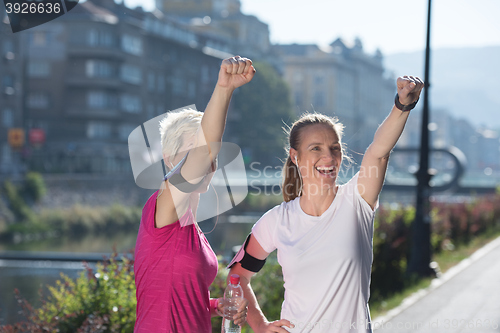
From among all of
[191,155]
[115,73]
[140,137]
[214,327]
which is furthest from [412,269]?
[115,73]

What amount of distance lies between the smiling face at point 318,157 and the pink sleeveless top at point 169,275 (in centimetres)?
57

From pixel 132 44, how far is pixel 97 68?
465 centimetres

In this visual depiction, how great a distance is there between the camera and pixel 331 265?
2744mm

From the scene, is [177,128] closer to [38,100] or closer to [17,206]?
[17,206]

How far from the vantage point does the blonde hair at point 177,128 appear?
2.70m

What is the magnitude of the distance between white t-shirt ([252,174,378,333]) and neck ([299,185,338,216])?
35mm

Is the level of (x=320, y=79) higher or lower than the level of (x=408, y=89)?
higher

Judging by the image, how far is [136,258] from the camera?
9.29 feet

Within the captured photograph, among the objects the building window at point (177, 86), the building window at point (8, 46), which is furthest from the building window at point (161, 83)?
the building window at point (8, 46)

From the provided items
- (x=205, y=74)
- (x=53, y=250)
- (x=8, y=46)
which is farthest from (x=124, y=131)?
(x=53, y=250)

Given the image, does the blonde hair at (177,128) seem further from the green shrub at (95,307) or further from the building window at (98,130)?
the building window at (98,130)

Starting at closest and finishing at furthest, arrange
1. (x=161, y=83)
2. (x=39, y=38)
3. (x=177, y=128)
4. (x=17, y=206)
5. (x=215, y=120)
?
1. (x=215, y=120)
2. (x=177, y=128)
3. (x=17, y=206)
4. (x=39, y=38)
5. (x=161, y=83)

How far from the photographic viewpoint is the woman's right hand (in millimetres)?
2832

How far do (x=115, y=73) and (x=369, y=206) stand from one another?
2218 inches
